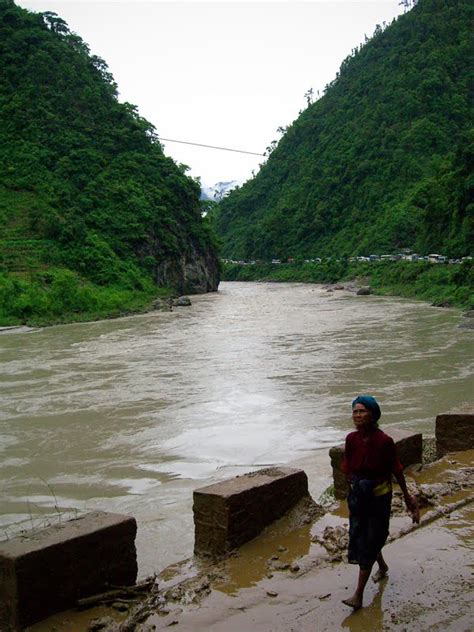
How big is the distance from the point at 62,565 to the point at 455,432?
16.4 feet

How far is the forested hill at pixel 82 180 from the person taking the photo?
43.7 metres

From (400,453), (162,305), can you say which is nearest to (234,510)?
(400,453)

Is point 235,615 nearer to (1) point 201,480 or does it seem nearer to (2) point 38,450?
(1) point 201,480

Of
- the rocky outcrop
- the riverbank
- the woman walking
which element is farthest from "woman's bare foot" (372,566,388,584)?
the rocky outcrop

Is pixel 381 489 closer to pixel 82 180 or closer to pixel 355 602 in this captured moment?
pixel 355 602

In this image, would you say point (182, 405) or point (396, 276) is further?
point (396, 276)

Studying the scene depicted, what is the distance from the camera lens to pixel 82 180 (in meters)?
52.1

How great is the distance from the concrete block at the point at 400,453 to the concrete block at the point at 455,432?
803 mm

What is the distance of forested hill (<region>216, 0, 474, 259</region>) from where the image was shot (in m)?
73.8

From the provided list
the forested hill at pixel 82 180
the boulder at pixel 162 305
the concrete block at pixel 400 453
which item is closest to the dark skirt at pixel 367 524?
the concrete block at pixel 400 453

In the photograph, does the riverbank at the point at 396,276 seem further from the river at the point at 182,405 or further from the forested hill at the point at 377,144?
the river at the point at 182,405

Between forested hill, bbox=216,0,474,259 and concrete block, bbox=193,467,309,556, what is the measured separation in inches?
2317

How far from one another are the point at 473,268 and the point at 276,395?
23513mm

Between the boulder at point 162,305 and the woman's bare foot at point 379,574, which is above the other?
the woman's bare foot at point 379,574
